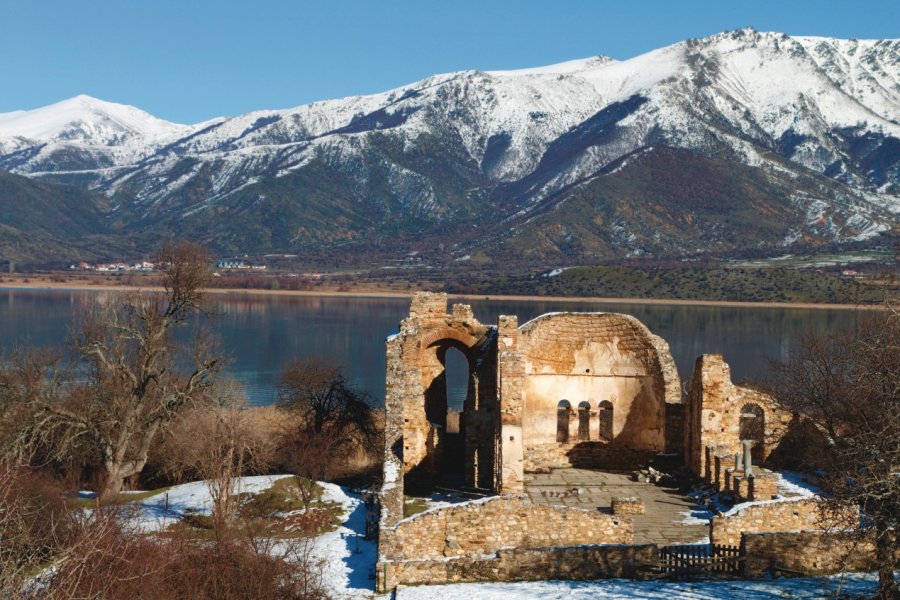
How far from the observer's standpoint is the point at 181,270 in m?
34.1

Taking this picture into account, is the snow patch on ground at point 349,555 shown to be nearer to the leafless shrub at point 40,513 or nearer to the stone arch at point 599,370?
the leafless shrub at point 40,513

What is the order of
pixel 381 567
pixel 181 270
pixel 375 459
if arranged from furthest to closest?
pixel 375 459
pixel 181 270
pixel 381 567

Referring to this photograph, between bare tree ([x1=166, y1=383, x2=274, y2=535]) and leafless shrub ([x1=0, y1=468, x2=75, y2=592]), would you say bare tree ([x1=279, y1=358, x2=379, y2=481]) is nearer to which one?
bare tree ([x1=166, y1=383, x2=274, y2=535])

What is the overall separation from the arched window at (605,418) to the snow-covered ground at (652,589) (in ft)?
37.6

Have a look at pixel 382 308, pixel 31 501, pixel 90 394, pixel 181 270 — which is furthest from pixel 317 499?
pixel 382 308

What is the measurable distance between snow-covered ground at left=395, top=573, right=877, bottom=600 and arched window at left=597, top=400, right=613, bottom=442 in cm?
1146

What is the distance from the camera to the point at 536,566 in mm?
19594

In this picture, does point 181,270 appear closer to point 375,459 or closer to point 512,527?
point 375,459

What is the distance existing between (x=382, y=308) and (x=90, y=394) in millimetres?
110262

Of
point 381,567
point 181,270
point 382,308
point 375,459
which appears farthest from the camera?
point 382,308

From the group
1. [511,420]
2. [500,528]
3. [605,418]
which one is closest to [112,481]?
[511,420]

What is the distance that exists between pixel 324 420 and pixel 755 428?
55.1 ft

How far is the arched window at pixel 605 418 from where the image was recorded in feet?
100

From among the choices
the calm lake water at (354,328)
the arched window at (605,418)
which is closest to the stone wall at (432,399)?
the arched window at (605,418)
